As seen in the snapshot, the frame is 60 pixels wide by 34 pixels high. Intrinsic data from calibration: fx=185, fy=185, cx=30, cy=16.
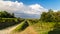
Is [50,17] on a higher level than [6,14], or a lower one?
lower

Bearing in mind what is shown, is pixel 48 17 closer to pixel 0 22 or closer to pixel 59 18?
pixel 59 18

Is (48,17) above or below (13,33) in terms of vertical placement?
above

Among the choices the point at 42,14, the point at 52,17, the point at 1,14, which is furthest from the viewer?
the point at 1,14

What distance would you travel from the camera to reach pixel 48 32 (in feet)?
103

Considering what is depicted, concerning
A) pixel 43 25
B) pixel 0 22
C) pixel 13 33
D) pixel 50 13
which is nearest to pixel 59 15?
pixel 50 13

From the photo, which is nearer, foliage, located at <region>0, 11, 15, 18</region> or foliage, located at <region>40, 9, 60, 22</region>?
foliage, located at <region>40, 9, 60, 22</region>

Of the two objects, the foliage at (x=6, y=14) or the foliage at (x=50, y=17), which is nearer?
the foliage at (x=50, y=17)

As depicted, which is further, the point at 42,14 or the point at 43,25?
the point at 42,14

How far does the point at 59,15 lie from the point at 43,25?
40.7 ft

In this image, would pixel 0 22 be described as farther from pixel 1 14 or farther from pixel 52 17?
pixel 52 17

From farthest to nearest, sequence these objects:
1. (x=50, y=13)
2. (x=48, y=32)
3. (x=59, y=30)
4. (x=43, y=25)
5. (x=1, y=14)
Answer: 1. (x=1, y=14)
2. (x=50, y=13)
3. (x=43, y=25)
4. (x=59, y=30)
5. (x=48, y=32)

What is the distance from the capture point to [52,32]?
105ft

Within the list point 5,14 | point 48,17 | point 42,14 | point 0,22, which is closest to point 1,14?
point 5,14

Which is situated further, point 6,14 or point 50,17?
point 6,14
